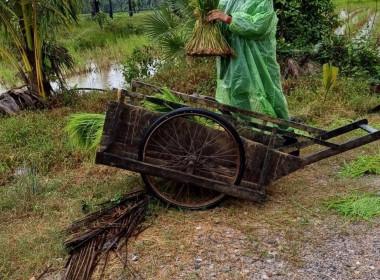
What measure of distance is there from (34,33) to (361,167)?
16.4ft

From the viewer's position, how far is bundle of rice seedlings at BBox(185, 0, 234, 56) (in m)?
3.20

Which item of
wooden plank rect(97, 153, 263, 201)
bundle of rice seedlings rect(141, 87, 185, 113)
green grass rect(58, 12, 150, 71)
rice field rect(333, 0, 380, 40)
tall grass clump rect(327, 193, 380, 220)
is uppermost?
bundle of rice seedlings rect(141, 87, 185, 113)

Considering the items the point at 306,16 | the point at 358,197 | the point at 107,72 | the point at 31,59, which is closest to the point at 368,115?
the point at 358,197

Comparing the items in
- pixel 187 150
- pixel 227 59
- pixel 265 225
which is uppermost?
pixel 227 59

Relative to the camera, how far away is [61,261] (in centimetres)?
252

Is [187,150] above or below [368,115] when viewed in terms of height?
above

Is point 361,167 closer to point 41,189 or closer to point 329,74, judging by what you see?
point 329,74

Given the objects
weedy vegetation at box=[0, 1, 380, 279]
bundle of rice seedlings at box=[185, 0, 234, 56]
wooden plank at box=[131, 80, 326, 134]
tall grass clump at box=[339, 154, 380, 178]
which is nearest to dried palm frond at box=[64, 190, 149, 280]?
weedy vegetation at box=[0, 1, 380, 279]

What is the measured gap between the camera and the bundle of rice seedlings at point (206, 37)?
10.5 feet

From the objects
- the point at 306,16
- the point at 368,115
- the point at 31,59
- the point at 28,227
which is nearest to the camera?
the point at 28,227

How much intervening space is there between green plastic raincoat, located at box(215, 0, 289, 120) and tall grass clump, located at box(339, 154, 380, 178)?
30.3 inches

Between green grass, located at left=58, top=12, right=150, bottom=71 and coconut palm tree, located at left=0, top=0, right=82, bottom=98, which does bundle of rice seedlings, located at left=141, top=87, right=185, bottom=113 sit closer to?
coconut palm tree, located at left=0, top=0, right=82, bottom=98

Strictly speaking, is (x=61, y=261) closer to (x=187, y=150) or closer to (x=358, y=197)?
(x=187, y=150)

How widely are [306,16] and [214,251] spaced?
6365 millimetres
